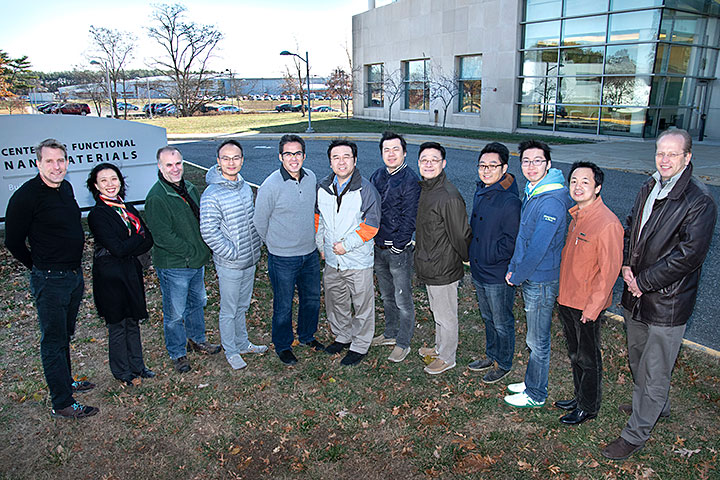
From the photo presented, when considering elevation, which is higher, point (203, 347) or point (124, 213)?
point (124, 213)

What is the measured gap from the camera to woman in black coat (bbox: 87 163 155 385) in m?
4.43

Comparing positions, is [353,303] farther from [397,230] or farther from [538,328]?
[538,328]

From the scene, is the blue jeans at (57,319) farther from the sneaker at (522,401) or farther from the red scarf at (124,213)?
the sneaker at (522,401)

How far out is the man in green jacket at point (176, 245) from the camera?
475cm

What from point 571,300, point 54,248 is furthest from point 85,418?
point 571,300

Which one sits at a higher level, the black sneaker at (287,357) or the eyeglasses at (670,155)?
the eyeglasses at (670,155)

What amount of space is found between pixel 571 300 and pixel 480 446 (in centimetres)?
140

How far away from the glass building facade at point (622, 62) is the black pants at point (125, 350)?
23763mm

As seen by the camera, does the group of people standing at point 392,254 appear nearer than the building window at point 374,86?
Yes

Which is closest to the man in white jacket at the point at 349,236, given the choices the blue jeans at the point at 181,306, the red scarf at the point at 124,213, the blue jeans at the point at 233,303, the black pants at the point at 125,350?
the blue jeans at the point at 233,303

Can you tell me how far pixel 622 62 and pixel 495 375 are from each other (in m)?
22.8

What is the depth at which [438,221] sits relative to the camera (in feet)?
15.4

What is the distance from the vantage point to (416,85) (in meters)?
35.5

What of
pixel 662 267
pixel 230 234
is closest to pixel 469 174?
pixel 230 234
